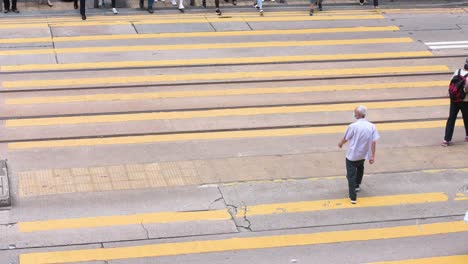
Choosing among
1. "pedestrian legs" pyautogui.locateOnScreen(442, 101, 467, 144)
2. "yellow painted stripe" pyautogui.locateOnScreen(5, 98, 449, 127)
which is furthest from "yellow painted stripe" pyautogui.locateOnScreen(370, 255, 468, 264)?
"yellow painted stripe" pyautogui.locateOnScreen(5, 98, 449, 127)

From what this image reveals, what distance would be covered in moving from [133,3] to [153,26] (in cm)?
269

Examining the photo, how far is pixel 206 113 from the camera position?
1537cm

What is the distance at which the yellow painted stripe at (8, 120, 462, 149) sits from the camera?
13734 mm

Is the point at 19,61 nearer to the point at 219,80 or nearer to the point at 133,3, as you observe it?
the point at 219,80

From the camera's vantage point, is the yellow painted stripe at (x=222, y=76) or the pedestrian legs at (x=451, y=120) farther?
the yellow painted stripe at (x=222, y=76)

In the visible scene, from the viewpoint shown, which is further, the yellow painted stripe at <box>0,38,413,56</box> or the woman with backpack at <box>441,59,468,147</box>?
the yellow painted stripe at <box>0,38,413,56</box>

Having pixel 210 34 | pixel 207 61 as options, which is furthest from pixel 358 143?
pixel 210 34

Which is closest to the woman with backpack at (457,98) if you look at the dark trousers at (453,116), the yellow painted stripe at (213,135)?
the dark trousers at (453,116)

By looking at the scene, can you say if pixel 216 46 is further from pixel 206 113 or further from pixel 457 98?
pixel 457 98

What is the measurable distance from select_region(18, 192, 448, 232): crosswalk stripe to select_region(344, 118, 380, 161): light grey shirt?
2.57 feet

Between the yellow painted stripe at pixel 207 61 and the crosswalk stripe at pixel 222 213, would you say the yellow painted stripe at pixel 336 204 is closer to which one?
the crosswalk stripe at pixel 222 213

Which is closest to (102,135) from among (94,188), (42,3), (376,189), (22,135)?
(22,135)

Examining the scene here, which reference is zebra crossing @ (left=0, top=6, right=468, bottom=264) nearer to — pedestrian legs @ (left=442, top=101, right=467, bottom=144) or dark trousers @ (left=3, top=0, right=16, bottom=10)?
pedestrian legs @ (left=442, top=101, right=467, bottom=144)

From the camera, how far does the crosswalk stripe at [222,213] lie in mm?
10914
